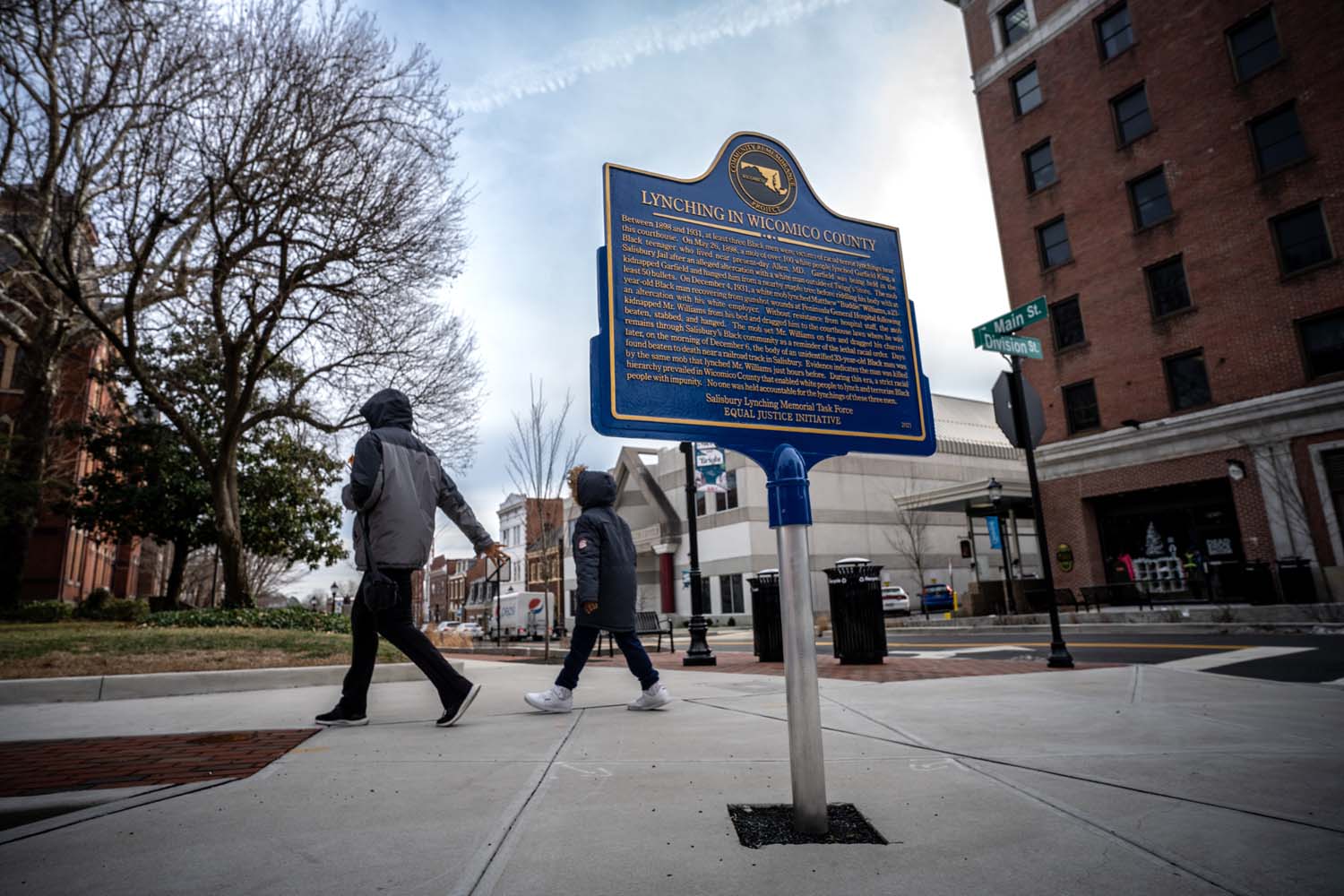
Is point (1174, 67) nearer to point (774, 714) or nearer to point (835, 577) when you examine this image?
point (835, 577)

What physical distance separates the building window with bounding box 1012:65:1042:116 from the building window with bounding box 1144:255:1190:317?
8.54 metres

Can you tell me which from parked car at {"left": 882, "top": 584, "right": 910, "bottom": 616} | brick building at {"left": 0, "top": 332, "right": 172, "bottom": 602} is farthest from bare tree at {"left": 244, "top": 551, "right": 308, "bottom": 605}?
parked car at {"left": 882, "top": 584, "right": 910, "bottom": 616}

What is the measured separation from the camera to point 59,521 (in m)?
31.7

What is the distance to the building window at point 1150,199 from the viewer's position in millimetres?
23578

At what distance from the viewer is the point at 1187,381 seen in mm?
22469

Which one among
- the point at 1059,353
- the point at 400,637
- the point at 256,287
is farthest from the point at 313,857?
the point at 1059,353

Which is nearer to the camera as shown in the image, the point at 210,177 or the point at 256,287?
the point at 210,177

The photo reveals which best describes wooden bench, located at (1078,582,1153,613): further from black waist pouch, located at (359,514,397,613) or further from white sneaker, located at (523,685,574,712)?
black waist pouch, located at (359,514,397,613)

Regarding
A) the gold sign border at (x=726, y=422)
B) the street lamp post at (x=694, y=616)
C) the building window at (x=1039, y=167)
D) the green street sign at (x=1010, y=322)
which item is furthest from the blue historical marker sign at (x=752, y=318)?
the building window at (x=1039, y=167)

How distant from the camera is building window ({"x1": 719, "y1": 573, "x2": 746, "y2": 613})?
127ft

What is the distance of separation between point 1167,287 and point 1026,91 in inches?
405

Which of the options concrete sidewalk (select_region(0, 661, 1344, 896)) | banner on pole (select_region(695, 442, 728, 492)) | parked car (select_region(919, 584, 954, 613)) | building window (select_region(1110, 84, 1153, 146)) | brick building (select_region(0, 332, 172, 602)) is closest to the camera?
concrete sidewalk (select_region(0, 661, 1344, 896))

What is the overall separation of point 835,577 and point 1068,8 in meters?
27.6

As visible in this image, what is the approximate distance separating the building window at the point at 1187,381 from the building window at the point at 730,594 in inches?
864
